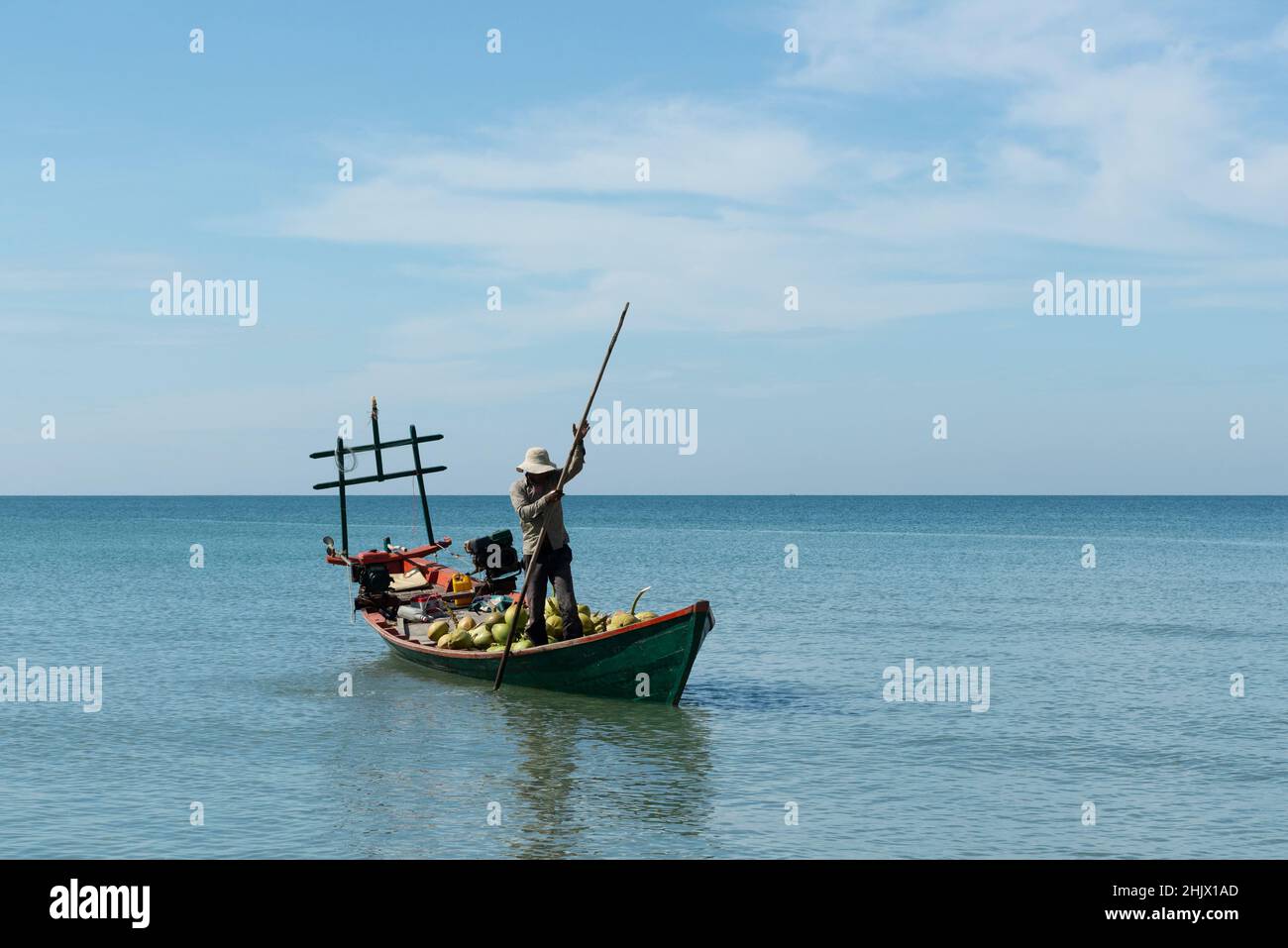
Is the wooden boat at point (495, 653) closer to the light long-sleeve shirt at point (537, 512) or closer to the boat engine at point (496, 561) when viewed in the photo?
the boat engine at point (496, 561)

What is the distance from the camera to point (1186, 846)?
39.3ft

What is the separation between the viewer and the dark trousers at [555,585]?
742 inches

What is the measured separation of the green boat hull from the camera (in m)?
17.8

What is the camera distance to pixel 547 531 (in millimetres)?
18516

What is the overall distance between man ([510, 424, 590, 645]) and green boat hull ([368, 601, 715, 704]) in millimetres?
539

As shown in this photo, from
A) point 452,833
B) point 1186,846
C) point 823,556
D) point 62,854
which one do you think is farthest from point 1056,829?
point 823,556

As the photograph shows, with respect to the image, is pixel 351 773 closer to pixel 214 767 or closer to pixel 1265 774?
pixel 214 767

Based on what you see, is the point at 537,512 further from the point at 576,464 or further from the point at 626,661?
the point at 626,661

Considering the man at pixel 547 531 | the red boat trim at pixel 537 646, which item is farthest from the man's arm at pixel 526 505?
the red boat trim at pixel 537 646

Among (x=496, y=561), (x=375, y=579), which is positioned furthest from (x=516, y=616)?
(x=375, y=579)

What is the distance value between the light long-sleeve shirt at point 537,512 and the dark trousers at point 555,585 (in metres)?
0.16

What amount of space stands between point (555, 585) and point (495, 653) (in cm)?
147

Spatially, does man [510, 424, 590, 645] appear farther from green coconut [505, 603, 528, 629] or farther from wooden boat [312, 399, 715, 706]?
wooden boat [312, 399, 715, 706]

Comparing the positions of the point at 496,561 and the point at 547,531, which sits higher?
the point at 547,531
